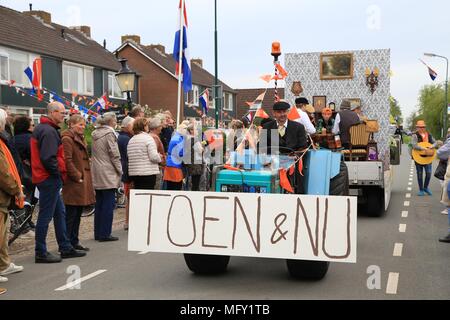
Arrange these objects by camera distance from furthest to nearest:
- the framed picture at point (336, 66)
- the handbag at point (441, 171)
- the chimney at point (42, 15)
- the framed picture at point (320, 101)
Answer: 1. the chimney at point (42, 15)
2. the framed picture at point (320, 101)
3. the framed picture at point (336, 66)
4. the handbag at point (441, 171)

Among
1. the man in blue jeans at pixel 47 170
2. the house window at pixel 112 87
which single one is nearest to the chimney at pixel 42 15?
the house window at pixel 112 87

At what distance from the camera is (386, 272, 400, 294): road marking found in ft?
17.6

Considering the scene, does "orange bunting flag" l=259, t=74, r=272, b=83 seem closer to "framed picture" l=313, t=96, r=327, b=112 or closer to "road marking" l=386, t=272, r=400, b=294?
"road marking" l=386, t=272, r=400, b=294

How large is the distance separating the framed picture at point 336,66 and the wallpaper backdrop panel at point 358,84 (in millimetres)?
92

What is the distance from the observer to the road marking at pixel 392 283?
538 centimetres

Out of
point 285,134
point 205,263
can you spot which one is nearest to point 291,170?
point 285,134

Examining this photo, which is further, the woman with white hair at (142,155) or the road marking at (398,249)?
the woman with white hair at (142,155)

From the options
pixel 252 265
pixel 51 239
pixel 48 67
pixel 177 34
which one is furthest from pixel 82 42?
pixel 252 265

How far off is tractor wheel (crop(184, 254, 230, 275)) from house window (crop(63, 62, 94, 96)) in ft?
81.9

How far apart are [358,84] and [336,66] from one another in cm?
66

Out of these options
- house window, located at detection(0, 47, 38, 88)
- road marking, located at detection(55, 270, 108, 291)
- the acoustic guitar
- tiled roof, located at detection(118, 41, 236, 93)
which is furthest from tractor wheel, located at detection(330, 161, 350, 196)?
tiled roof, located at detection(118, 41, 236, 93)

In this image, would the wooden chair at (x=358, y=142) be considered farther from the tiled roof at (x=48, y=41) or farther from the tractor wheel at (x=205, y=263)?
the tiled roof at (x=48, y=41)
